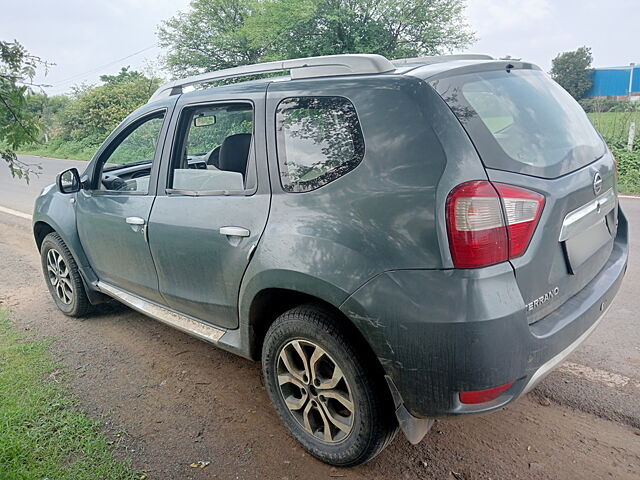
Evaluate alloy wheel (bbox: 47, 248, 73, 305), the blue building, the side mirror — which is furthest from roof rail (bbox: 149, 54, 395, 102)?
the blue building

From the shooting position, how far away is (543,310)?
2.01 m

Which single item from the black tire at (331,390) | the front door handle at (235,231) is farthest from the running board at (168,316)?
the front door handle at (235,231)

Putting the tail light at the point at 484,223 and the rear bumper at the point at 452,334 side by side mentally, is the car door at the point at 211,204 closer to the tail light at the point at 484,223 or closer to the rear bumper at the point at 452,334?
the rear bumper at the point at 452,334

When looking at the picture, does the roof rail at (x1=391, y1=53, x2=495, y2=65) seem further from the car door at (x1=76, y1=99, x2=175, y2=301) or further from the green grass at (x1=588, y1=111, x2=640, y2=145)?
the green grass at (x1=588, y1=111, x2=640, y2=145)

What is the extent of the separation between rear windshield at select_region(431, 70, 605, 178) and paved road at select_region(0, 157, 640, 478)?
1.35 m

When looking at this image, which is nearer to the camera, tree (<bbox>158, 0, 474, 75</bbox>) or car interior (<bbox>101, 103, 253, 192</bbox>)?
car interior (<bbox>101, 103, 253, 192</bbox>)

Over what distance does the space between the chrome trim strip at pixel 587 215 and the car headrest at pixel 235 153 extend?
1.60 meters

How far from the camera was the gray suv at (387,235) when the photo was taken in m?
1.84

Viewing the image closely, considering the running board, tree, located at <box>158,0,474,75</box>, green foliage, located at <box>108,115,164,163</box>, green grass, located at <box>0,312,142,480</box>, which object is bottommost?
green grass, located at <box>0,312,142,480</box>

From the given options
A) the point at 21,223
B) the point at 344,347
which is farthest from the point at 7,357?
the point at 21,223

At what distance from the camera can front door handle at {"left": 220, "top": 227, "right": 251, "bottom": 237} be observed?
247 centimetres

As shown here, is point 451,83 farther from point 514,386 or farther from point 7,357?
point 7,357

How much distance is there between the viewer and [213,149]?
3.38m

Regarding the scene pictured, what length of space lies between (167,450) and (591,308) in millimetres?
2204
